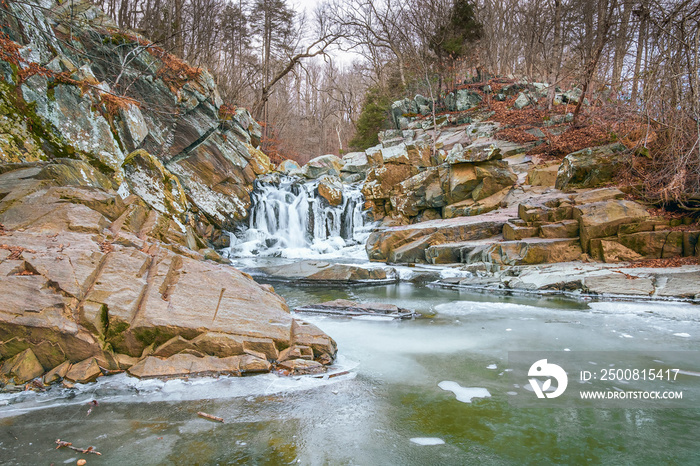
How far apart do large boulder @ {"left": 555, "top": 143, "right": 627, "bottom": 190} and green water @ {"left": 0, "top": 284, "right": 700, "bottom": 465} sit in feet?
27.4

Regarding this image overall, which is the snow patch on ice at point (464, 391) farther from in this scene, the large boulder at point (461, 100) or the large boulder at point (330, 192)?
the large boulder at point (461, 100)

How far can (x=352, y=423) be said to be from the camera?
120 inches

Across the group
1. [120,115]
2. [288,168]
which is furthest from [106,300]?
[288,168]

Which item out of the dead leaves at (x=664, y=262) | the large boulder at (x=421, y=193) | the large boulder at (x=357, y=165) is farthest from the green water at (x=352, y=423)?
the large boulder at (x=357, y=165)

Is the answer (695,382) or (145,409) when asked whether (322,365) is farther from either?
(695,382)

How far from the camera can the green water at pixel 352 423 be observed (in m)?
2.61

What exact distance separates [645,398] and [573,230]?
7612mm

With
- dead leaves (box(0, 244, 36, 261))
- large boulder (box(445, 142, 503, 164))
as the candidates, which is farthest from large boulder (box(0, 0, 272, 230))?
large boulder (box(445, 142, 503, 164))

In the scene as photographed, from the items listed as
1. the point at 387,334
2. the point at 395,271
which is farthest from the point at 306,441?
the point at 395,271

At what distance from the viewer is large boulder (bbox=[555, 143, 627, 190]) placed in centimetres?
1149

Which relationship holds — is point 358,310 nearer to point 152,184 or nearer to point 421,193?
point 152,184

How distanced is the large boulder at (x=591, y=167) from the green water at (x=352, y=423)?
834 centimetres

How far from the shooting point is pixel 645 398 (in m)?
3.44

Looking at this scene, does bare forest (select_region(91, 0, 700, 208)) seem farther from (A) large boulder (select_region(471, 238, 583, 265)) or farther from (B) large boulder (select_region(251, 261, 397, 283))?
(B) large boulder (select_region(251, 261, 397, 283))
